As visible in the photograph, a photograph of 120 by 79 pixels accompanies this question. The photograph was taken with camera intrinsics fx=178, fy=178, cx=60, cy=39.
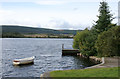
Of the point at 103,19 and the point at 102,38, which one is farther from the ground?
the point at 103,19

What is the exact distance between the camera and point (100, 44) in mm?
37750

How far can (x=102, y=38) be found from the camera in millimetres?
37000

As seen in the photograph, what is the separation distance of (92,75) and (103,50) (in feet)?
64.6

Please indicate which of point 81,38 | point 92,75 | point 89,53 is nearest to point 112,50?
point 89,53

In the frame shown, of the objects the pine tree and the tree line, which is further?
the pine tree

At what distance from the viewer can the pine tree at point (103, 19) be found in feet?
161

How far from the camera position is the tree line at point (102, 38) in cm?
3428

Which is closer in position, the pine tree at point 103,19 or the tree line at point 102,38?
the tree line at point 102,38

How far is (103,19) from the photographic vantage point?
48.8 m

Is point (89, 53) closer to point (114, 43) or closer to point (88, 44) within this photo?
point (88, 44)

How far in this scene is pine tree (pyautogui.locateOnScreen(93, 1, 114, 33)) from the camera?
4900cm

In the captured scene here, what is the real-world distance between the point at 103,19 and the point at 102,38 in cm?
1327

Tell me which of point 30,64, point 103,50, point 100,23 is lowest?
point 30,64

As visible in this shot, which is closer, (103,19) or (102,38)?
(102,38)
